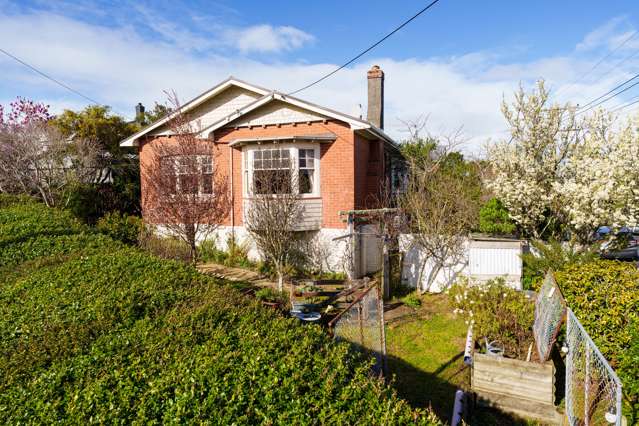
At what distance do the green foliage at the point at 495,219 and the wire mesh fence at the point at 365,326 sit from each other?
7.45 meters

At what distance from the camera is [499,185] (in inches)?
442

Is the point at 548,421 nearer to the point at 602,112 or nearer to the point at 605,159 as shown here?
the point at 605,159

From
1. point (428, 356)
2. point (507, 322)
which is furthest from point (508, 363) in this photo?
point (428, 356)

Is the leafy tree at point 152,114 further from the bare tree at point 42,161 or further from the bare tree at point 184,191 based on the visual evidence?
the bare tree at point 184,191

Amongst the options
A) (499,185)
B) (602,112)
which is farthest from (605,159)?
(499,185)

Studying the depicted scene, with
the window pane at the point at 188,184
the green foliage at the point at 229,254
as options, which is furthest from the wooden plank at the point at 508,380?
the green foliage at the point at 229,254

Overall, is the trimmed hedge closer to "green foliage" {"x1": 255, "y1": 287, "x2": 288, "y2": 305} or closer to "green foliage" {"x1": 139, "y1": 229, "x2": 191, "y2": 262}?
"green foliage" {"x1": 255, "y1": 287, "x2": 288, "y2": 305}

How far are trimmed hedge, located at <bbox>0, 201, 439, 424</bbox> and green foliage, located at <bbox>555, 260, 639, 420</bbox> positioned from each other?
3679 millimetres

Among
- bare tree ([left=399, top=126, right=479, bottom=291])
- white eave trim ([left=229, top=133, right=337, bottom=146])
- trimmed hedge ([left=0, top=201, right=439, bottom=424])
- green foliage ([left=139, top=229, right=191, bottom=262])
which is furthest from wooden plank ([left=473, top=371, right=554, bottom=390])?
white eave trim ([left=229, top=133, right=337, bottom=146])

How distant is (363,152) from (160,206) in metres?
7.54

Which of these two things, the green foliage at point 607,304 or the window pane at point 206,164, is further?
the window pane at point 206,164

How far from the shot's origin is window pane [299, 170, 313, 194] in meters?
13.4

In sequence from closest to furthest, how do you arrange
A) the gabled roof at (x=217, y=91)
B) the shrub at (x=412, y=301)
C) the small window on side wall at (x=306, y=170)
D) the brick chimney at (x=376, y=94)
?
the shrub at (x=412, y=301), the small window on side wall at (x=306, y=170), the gabled roof at (x=217, y=91), the brick chimney at (x=376, y=94)

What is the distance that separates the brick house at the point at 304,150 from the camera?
12891 mm
